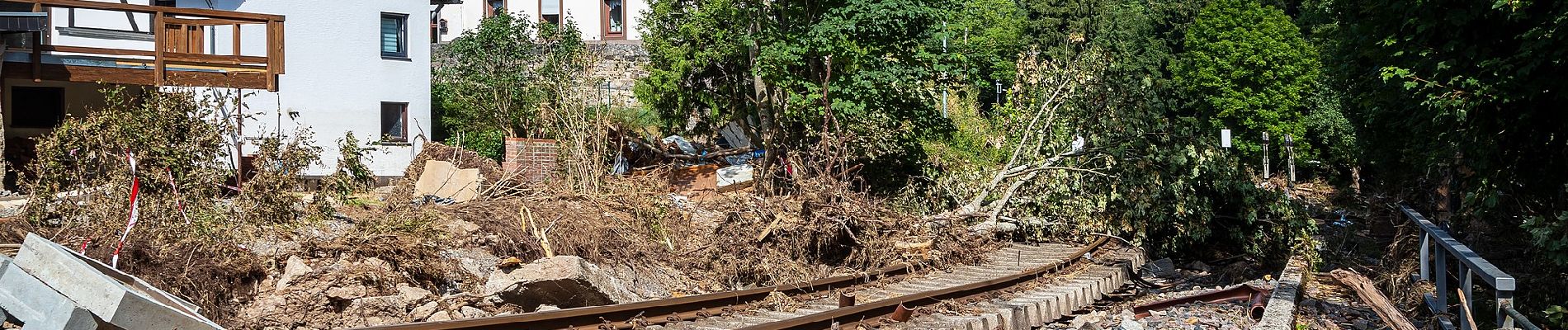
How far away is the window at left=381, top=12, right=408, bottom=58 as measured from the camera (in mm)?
25141

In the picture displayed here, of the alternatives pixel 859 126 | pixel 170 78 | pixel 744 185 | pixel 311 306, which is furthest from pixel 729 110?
pixel 311 306

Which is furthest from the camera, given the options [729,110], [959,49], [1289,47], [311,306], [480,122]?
[1289,47]

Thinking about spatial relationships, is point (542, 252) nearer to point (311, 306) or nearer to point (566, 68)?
point (311, 306)

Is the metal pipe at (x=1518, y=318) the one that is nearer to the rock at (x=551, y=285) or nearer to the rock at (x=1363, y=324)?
the rock at (x=1363, y=324)

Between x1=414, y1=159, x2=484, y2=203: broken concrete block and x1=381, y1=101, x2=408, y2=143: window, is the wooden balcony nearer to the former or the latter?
x1=414, y1=159, x2=484, y2=203: broken concrete block

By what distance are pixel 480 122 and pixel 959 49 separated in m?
12.9

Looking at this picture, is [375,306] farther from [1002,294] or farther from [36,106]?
[36,106]

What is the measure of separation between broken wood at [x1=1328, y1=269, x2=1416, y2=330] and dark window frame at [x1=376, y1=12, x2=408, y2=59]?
62.2 ft

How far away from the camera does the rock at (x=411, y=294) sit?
11.1 meters

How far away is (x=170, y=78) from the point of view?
52.7 ft

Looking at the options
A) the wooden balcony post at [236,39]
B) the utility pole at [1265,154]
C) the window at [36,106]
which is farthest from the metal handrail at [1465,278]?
the utility pole at [1265,154]

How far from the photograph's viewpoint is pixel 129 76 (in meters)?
17.0

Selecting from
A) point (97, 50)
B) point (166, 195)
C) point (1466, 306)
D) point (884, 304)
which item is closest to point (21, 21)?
point (97, 50)

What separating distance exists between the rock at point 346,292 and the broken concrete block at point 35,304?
277cm
